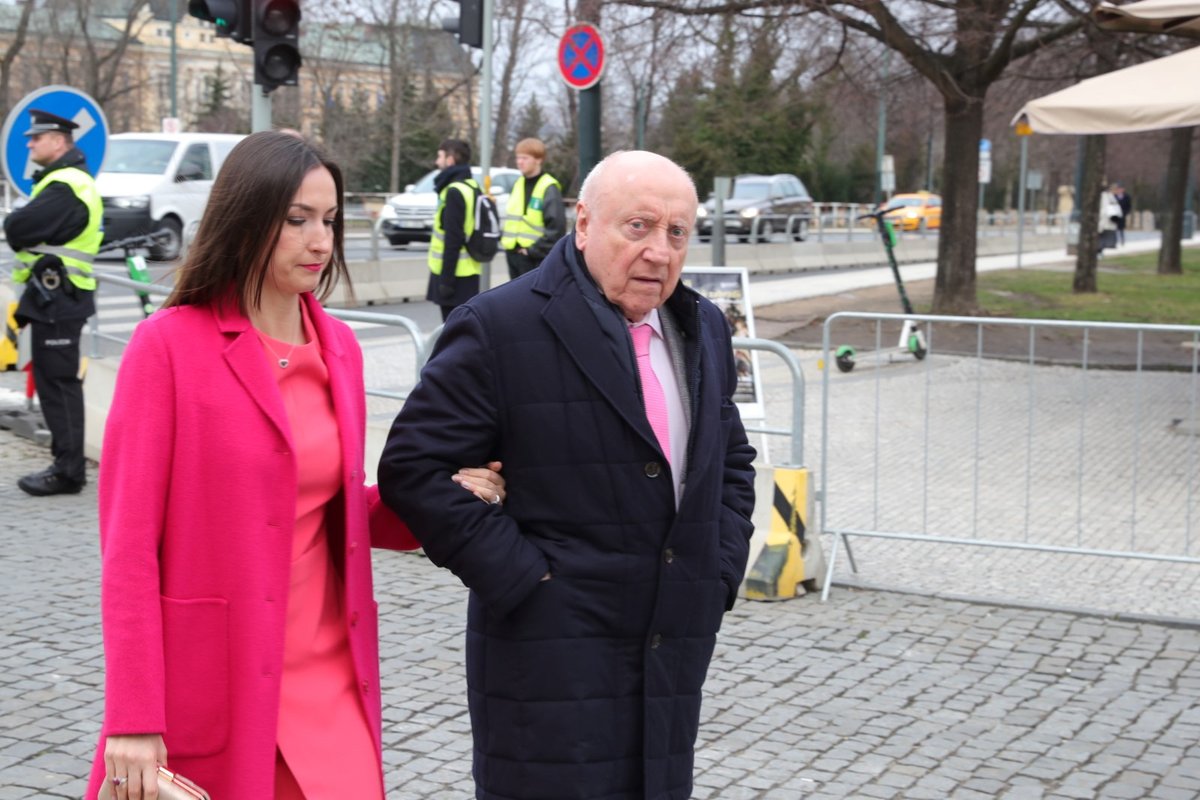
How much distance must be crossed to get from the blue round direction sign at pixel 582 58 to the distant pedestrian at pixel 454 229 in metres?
1.61

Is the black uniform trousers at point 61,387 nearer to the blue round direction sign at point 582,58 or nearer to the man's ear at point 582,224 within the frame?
the blue round direction sign at point 582,58

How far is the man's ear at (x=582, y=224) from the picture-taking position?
9.12ft

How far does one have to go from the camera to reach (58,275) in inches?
326

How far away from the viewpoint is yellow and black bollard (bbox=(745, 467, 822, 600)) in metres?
6.79

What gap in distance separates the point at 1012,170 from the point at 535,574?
74.8m

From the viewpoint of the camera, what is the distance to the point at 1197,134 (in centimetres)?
3666

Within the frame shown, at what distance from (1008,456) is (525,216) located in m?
5.71

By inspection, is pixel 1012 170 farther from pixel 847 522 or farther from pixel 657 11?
pixel 847 522

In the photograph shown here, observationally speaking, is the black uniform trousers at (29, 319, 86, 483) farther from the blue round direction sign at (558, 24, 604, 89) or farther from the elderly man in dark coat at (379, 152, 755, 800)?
the elderly man in dark coat at (379, 152, 755, 800)

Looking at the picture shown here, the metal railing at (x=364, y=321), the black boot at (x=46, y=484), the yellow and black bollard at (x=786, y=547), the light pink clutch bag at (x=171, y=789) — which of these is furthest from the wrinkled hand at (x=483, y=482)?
the black boot at (x=46, y=484)

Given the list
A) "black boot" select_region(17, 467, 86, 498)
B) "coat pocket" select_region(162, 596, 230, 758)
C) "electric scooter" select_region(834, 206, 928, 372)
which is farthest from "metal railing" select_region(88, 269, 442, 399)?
"electric scooter" select_region(834, 206, 928, 372)

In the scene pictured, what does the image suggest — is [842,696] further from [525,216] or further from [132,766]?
[525,216]

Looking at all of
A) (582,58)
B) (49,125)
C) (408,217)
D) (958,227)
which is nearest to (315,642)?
(49,125)

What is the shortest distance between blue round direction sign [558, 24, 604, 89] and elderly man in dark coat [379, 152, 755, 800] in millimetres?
8235
